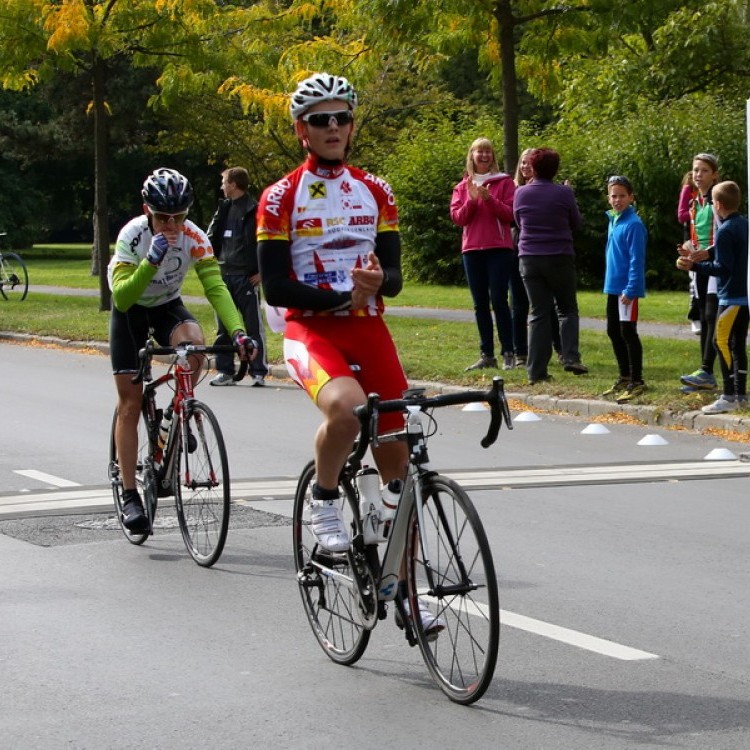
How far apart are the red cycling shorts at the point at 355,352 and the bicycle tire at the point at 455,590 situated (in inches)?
21.9

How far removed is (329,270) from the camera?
5848 mm

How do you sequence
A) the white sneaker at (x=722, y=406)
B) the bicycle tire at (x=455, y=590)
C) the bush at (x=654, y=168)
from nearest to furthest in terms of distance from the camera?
the bicycle tire at (x=455, y=590)
the white sneaker at (x=722, y=406)
the bush at (x=654, y=168)

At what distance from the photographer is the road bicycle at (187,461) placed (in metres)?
7.69

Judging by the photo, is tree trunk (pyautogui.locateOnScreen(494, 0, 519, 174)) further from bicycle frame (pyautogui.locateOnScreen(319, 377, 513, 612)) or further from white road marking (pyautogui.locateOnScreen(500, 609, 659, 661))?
bicycle frame (pyautogui.locateOnScreen(319, 377, 513, 612))

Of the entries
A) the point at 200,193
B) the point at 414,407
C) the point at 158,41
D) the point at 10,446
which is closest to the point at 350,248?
the point at 414,407

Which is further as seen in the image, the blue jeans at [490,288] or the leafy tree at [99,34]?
the leafy tree at [99,34]

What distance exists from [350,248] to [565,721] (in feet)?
5.99

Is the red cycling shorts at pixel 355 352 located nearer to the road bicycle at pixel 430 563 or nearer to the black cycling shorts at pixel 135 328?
the road bicycle at pixel 430 563

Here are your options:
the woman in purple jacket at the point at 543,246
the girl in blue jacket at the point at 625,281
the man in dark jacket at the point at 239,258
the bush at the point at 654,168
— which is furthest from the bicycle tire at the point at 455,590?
the bush at the point at 654,168

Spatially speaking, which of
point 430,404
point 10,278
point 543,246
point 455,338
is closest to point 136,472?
point 430,404

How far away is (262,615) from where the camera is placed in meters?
6.69

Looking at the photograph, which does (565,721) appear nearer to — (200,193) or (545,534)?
(545,534)

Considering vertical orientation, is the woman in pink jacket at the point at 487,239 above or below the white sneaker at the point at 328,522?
above

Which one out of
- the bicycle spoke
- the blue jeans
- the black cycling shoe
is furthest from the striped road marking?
the blue jeans
